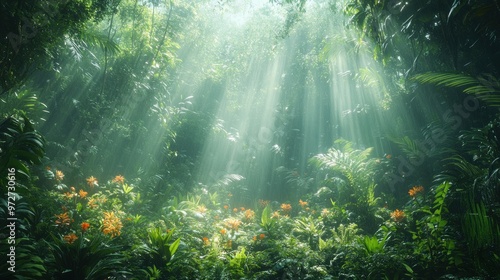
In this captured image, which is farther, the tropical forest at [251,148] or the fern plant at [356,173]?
the fern plant at [356,173]

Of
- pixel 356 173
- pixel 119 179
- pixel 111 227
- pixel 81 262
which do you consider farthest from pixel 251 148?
pixel 81 262

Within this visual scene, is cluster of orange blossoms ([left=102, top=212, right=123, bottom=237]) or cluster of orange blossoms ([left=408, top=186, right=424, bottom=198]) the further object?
cluster of orange blossoms ([left=408, top=186, right=424, bottom=198])

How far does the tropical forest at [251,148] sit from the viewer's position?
8.80ft

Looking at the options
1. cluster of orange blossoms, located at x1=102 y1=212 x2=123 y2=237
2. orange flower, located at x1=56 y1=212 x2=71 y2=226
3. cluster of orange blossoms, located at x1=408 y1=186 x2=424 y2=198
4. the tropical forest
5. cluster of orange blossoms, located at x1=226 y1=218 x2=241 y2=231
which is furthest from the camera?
cluster of orange blossoms, located at x1=226 y1=218 x2=241 y2=231

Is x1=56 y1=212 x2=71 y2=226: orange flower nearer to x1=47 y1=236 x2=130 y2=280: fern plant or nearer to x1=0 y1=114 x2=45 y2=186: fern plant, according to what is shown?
x1=47 y1=236 x2=130 y2=280: fern plant

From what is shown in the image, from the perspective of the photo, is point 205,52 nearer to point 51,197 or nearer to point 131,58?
point 131,58

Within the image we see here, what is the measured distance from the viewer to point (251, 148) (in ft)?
34.3

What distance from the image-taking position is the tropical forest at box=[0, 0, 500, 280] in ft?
8.80

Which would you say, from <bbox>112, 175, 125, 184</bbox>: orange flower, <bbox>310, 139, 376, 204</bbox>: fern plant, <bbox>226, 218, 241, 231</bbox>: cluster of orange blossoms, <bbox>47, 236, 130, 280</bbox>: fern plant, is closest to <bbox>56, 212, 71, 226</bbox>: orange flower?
<bbox>47, 236, 130, 280</bbox>: fern plant

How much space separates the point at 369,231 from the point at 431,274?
6.20ft

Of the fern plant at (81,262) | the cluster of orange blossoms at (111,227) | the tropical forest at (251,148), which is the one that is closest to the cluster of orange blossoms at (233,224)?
the tropical forest at (251,148)

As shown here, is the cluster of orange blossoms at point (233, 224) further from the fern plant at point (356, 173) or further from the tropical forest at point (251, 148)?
the fern plant at point (356, 173)

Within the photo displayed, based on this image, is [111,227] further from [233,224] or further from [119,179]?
[119,179]

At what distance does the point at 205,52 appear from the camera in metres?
10.6
